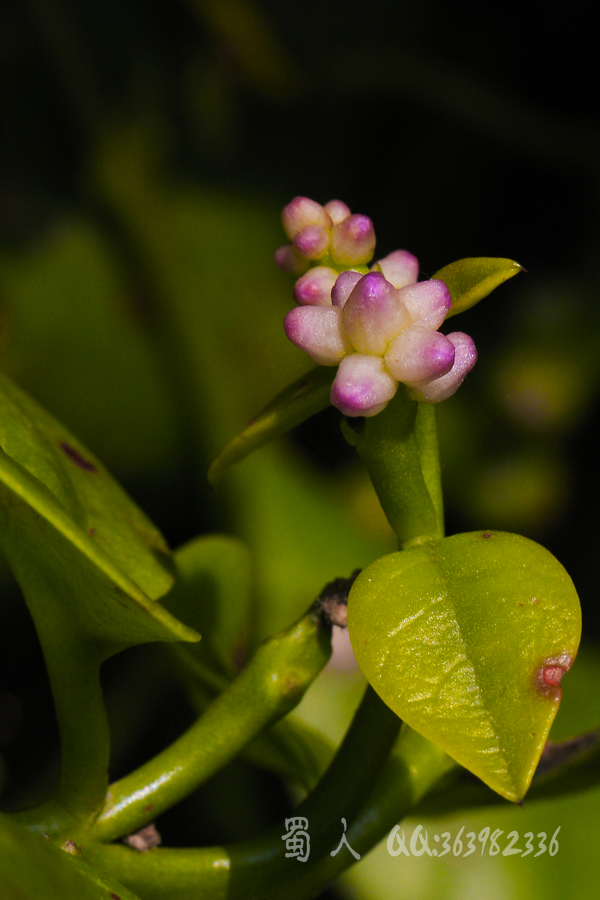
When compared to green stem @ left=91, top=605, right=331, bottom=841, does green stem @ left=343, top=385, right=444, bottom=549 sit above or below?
above

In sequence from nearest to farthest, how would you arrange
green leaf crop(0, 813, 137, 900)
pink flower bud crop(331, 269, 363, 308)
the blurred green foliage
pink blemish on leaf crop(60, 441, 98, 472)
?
1. green leaf crop(0, 813, 137, 900)
2. pink flower bud crop(331, 269, 363, 308)
3. pink blemish on leaf crop(60, 441, 98, 472)
4. the blurred green foliage

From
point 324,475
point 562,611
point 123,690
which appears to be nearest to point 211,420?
point 324,475

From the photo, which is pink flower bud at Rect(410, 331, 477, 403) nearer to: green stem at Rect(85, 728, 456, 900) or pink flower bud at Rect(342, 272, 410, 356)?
pink flower bud at Rect(342, 272, 410, 356)

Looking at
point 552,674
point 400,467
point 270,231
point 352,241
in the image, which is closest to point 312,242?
point 352,241

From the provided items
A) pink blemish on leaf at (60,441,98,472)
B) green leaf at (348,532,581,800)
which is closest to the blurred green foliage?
pink blemish on leaf at (60,441,98,472)

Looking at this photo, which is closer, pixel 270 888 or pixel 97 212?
pixel 270 888

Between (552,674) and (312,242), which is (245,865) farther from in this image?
(312,242)

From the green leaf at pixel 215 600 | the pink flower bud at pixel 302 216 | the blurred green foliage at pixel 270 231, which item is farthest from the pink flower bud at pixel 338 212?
the blurred green foliage at pixel 270 231

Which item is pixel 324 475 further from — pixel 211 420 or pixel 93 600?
pixel 93 600
